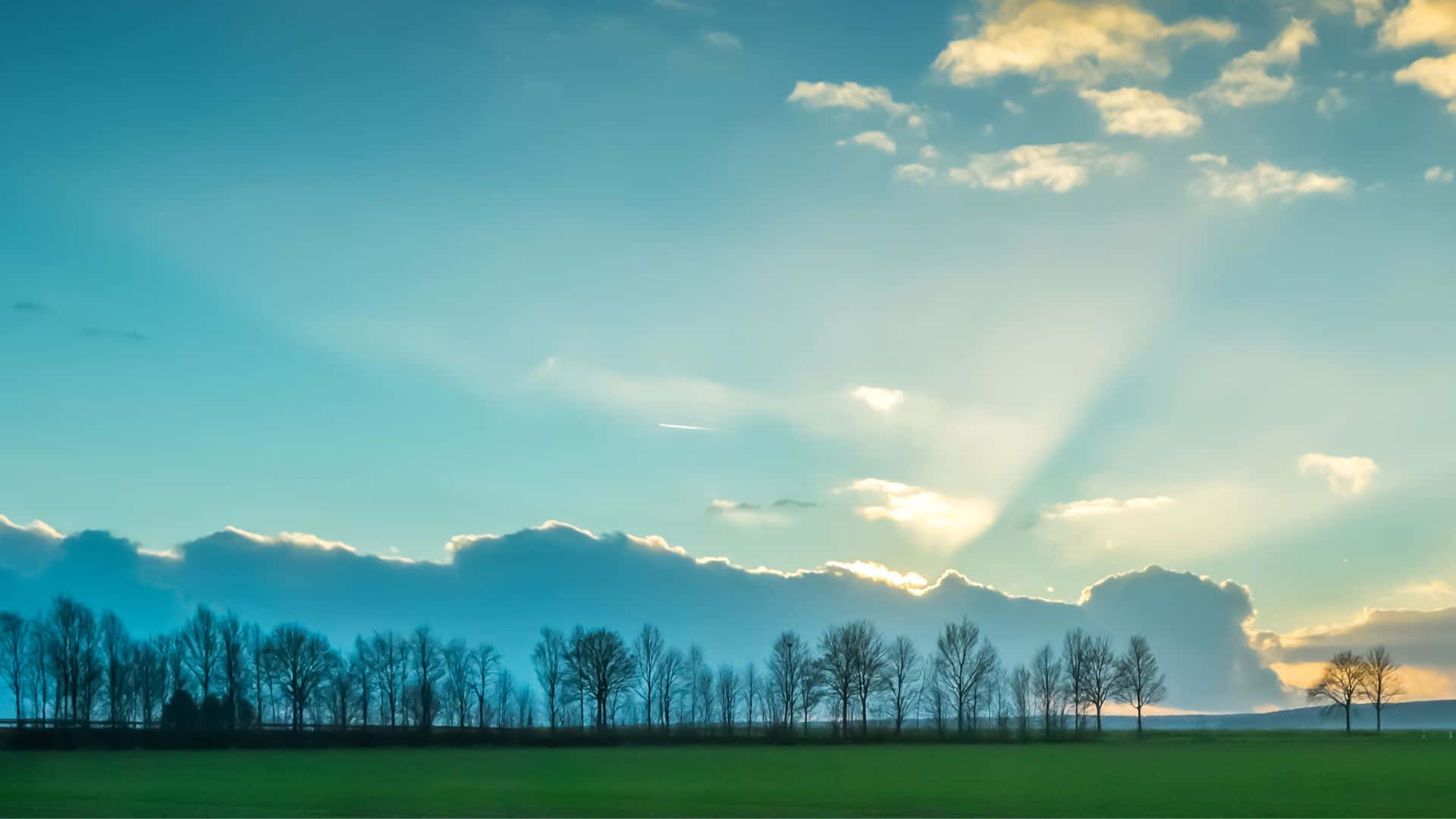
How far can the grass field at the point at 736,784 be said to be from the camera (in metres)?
45.2

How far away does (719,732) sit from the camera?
15988 cm

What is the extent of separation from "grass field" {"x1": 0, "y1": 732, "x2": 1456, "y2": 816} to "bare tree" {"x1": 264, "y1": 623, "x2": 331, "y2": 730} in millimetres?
59011

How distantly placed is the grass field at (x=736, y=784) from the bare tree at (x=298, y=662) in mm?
59011

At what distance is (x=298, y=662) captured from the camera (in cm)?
16762

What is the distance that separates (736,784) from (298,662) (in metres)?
125

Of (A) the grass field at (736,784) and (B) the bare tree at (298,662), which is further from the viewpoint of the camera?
(B) the bare tree at (298,662)

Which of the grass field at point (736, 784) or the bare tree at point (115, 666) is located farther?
the bare tree at point (115, 666)

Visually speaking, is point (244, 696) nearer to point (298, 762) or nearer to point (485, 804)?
point (298, 762)

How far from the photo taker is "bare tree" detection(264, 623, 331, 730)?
163 metres

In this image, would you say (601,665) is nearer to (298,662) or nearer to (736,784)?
(298,662)

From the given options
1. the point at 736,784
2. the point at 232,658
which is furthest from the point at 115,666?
the point at 736,784

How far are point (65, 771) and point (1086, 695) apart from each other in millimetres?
148897

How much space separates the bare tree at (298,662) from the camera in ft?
535

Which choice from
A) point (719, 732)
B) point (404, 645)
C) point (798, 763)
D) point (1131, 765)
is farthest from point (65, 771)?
point (404, 645)
